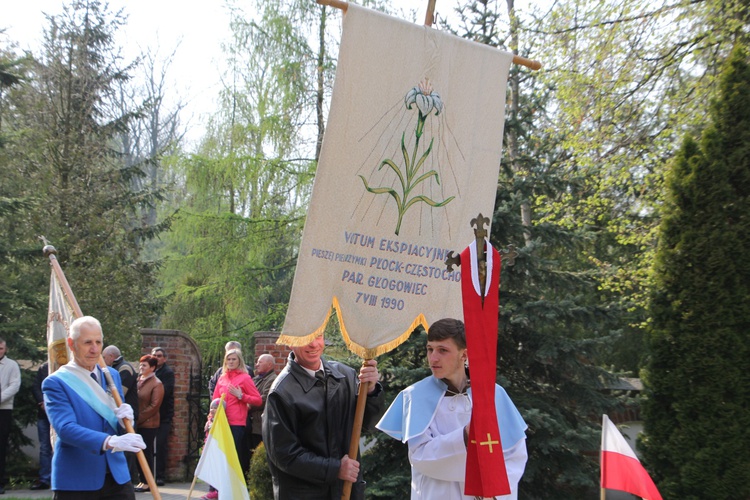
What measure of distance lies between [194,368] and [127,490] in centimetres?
794

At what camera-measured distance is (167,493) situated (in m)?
11.7

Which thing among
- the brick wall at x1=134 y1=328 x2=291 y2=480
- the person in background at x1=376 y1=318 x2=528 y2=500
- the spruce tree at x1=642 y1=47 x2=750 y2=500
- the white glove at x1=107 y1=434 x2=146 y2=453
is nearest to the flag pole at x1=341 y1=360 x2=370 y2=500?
the person in background at x1=376 y1=318 x2=528 y2=500

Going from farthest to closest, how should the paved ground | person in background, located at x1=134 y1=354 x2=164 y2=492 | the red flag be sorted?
person in background, located at x1=134 y1=354 x2=164 y2=492
the paved ground
the red flag

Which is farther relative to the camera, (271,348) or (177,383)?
(177,383)

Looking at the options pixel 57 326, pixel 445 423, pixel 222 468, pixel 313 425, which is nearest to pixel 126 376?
pixel 222 468

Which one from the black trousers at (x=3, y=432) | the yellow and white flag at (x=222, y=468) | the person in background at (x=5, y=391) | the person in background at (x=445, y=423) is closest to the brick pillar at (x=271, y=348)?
the person in background at (x=5, y=391)

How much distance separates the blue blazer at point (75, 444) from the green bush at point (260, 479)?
12.9ft

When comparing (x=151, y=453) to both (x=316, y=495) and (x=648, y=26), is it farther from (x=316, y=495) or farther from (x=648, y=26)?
(x=648, y=26)

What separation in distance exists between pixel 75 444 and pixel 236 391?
5.24 meters

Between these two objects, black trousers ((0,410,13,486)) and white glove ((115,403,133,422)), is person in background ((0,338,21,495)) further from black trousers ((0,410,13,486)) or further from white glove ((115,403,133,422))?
white glove ((115,403,133,422))

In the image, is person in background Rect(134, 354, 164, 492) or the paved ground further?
person in background Rect(134, 354, 164, 492)

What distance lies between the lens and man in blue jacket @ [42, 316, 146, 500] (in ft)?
16.6

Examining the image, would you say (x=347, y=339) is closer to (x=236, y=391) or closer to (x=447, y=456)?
(x=447, y=456)

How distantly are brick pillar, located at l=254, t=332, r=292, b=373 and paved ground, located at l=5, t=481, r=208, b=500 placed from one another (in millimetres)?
2091
